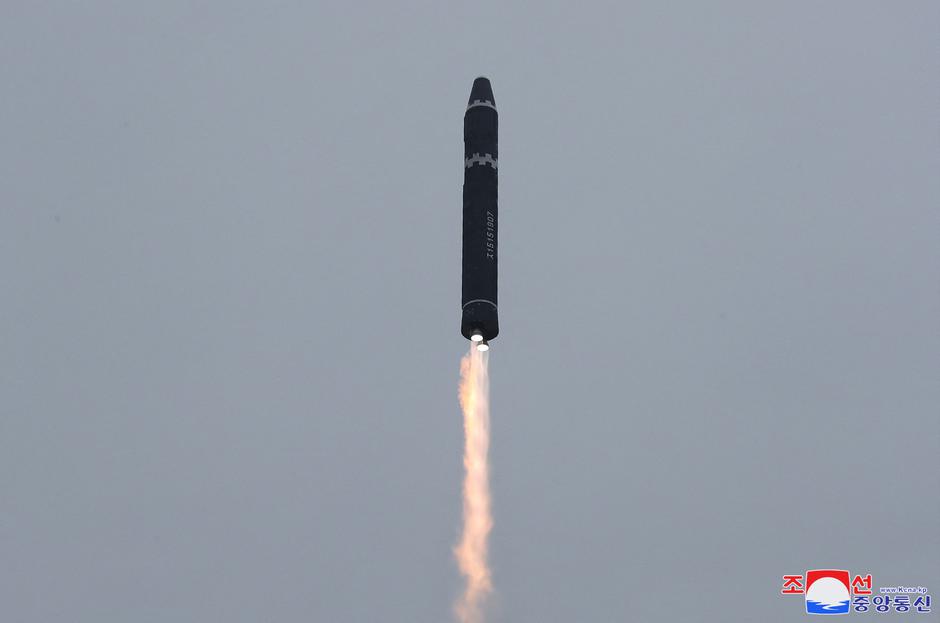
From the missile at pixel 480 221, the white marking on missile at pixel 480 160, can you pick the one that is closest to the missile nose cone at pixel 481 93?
the missile at pixel 480 221

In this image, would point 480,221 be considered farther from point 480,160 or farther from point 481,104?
point 481,104

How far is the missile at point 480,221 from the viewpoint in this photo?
240 ft

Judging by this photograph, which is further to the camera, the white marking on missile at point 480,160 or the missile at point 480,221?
the white marking on missile at point 480,160

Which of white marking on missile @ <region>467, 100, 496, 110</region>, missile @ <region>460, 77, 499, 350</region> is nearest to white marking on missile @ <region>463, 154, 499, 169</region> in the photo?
missile @ <region>460, 77, 499, 350</region>

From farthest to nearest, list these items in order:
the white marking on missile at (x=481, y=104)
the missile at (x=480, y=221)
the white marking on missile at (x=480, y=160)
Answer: the white marking on missile at (x=481, y=104) < the white marking on missile at (x=480, y=160) < the missile at (x=480, y=221)

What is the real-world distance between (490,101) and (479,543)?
21052mm

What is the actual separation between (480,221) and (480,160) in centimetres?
342

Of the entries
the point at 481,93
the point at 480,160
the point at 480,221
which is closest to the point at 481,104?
the point at 481,93

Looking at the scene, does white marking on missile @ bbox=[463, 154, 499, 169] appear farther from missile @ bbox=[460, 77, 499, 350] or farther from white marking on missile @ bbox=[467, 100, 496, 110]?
white marking on missile @ bbox=[467, 100, 496, 110]

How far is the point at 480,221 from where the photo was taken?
7531 centimetres

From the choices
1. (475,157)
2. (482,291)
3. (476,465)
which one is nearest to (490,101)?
(475,157)

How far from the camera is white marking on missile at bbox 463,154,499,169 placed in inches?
3040

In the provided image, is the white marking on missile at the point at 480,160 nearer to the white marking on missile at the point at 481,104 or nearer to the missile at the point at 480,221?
the missile at the point at 480,221

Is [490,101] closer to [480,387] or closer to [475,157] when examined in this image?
[475,157]
